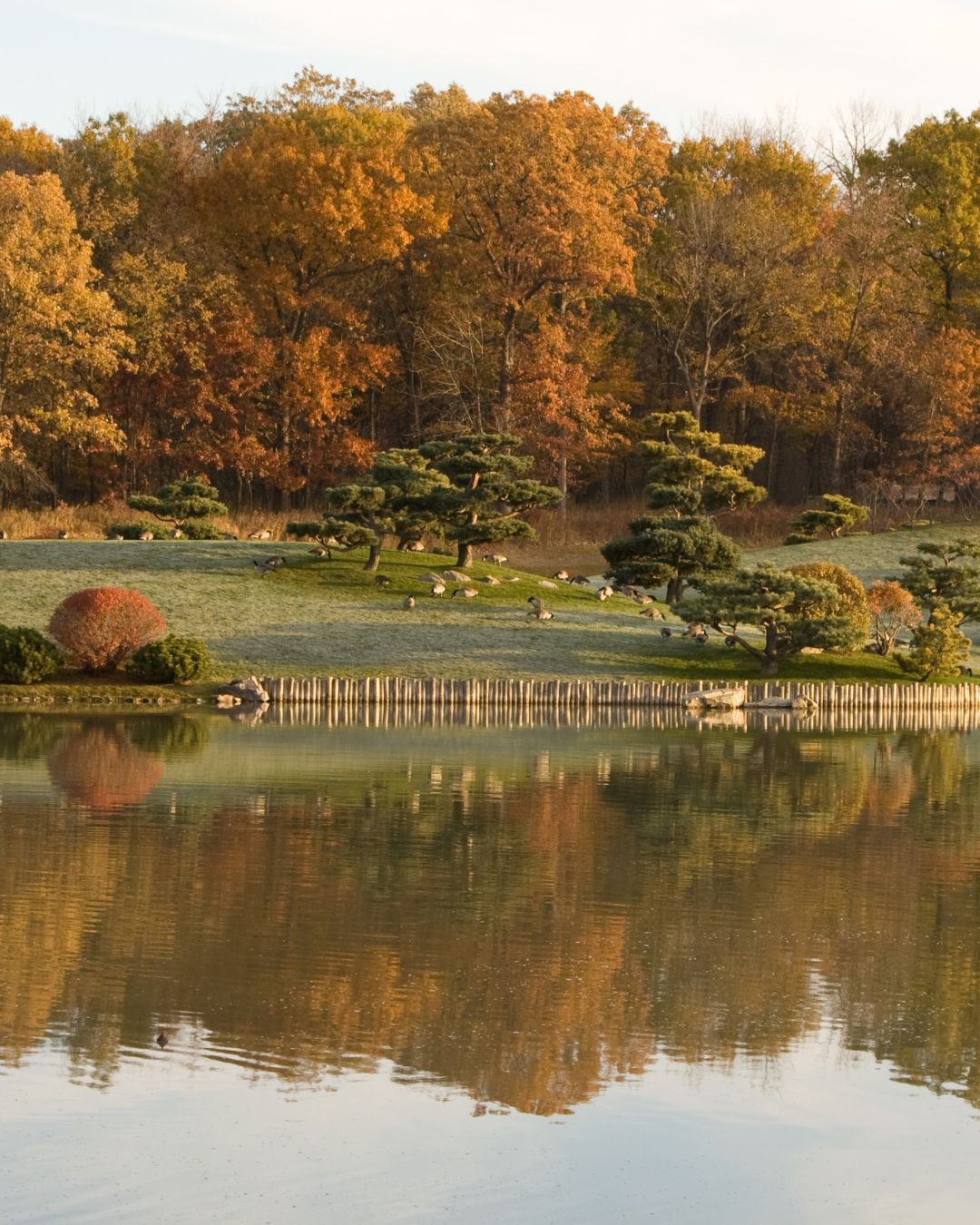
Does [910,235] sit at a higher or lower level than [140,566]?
higher

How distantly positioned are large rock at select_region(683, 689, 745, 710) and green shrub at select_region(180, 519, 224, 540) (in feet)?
65.3

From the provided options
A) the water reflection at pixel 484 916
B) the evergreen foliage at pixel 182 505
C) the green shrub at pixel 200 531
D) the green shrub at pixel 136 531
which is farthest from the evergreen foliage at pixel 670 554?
the water reflection at pixel 484 916

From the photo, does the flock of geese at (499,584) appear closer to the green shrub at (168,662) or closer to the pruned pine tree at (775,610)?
the pruned pine tree at (775,610)

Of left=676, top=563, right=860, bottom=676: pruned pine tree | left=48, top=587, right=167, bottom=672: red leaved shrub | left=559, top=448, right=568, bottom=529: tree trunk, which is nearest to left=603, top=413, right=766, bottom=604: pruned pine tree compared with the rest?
left=676, top=563, right=860, bottom=676: pruned pine tree

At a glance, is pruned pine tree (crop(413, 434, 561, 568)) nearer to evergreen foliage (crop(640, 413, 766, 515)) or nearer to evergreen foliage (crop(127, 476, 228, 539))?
evergreen foliage (crop(640, 413, 766, 515))

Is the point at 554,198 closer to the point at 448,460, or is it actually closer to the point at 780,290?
the point at 780,290

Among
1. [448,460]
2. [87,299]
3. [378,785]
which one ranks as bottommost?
[378,785]

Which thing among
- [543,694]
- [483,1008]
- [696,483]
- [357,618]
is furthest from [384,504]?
[483,1008]

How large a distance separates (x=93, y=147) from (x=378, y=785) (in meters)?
54.2

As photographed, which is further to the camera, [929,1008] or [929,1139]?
[929,1008]

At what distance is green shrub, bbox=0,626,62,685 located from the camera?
3741 cm

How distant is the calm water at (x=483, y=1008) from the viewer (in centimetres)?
869

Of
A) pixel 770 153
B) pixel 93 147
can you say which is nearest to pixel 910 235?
pixel 770 153

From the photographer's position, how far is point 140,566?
48375 mm
